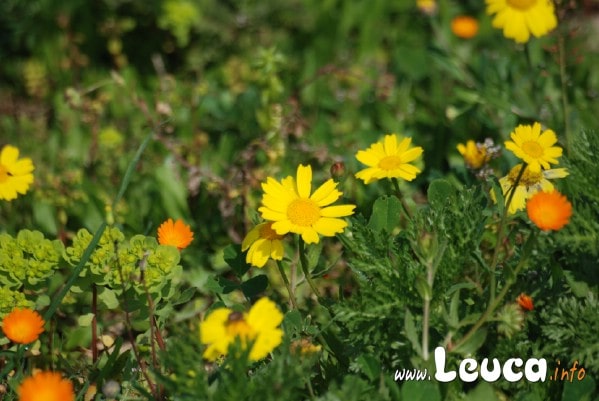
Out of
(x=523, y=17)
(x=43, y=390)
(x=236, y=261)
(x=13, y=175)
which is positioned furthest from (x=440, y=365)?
(x=523, y=17)

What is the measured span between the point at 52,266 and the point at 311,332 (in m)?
0.72

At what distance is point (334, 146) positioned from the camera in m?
3.21

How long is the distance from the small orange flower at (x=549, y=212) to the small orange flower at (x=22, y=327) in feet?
3.66

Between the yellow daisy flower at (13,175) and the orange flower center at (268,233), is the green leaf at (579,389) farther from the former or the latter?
the yellow daisy flower at (13,175)

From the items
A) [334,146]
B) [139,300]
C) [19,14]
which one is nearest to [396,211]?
[139,300]

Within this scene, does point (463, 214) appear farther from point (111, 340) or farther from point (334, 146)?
point (334, 146)

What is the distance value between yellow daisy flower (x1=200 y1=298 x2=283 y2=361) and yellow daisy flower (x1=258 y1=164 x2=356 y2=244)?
0.23 meters

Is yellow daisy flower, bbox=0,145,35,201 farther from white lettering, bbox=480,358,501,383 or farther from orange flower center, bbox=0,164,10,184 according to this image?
white lettering, bbox=480,358,501,383

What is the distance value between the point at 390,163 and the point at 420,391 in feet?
1.95

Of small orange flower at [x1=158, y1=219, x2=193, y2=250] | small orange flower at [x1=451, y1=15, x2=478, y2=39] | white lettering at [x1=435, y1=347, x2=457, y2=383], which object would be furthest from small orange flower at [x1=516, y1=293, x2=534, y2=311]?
small orange flower at [x1=451, y1=15, x2=478, y2=39]

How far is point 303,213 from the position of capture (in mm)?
1889

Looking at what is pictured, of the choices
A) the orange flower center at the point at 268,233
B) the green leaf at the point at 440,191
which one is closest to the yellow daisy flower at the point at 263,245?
the orange flower center at the point at 268,233

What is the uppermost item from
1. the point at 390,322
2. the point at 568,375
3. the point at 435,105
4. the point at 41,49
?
the point at 41,49

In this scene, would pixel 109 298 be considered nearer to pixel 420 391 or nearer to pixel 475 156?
pixel 420 391
